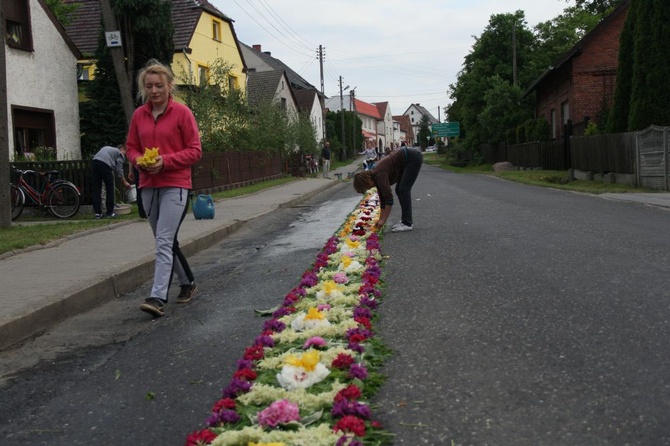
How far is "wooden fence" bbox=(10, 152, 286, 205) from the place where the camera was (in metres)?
15.4

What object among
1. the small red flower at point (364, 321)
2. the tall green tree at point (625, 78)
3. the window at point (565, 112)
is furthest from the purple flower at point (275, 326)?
the window at point (565, 112)

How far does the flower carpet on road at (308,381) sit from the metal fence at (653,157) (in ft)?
49.3

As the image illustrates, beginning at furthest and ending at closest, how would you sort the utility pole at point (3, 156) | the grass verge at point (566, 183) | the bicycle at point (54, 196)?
the grass verge at point (566, 183) → the bicycle at point (54, 196) → the utility pole at point (3, 156)

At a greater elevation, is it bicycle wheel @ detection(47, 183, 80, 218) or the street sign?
the street sign

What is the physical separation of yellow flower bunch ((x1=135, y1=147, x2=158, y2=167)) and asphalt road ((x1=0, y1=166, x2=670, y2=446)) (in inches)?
49.9

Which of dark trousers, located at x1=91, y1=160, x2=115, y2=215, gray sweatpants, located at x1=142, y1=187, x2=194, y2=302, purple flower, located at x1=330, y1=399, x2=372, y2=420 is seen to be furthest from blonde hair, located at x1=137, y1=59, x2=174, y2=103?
dark trousers, located at x1=91, y1=160, x2=115, y2=215

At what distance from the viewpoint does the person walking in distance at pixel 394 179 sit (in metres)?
9.91

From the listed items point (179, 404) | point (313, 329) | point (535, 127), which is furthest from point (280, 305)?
point (535, 127)

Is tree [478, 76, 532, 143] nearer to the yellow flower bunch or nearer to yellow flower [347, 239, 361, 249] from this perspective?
yellow flower [347, 239, 361, 249]

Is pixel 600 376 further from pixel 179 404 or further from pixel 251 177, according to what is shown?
pixel 251 177

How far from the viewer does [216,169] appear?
76.4ft

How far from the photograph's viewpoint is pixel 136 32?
910 inches

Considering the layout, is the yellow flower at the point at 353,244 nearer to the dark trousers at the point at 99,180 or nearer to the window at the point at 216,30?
the dark trousers at the point at 99,180

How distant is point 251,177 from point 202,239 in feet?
61.3
